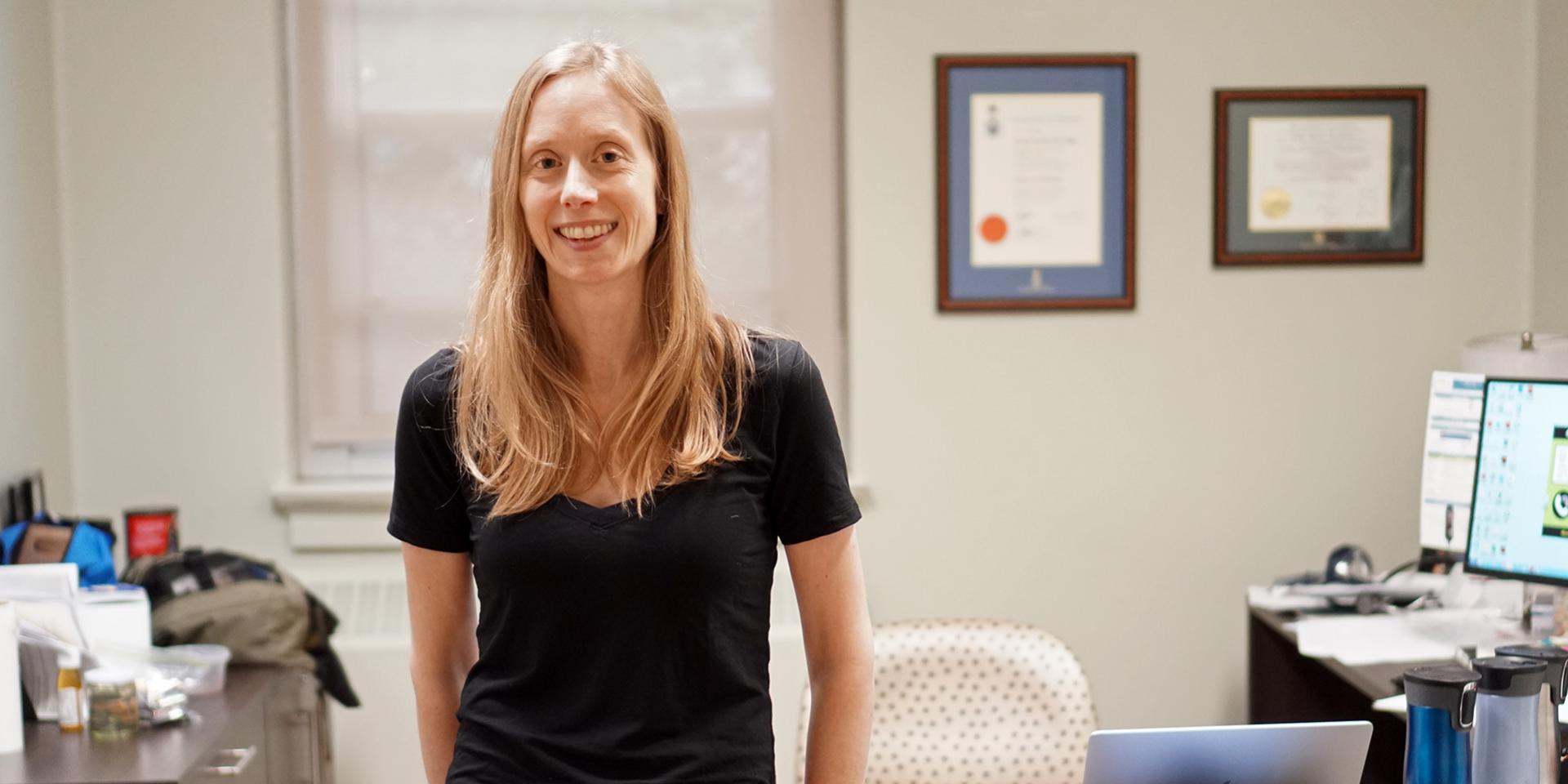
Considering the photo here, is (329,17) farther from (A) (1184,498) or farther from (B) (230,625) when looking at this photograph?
(A) (1184,498)

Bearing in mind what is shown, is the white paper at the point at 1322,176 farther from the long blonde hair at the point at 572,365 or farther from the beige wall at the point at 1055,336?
the long blonde hair at the point at 572,365

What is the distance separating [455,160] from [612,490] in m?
2.03

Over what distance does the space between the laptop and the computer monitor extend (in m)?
1.08

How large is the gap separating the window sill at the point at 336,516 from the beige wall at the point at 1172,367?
37 cm

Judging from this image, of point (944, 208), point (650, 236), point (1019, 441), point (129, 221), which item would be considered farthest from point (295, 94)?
point (650, 236)

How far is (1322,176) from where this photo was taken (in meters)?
3.28

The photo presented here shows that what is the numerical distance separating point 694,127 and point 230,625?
57.8 inches

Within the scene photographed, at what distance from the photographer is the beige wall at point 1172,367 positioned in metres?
3.23

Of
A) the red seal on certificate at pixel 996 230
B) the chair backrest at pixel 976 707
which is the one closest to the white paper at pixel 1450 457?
the red seal on certificate at pixel 996 230

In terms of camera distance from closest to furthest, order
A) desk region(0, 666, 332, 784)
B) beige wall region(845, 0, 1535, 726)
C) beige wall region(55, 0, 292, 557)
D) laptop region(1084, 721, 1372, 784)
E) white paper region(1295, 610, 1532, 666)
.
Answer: laptop region(1084, 721, 1372, 784) < desk region(0, 666, 332, 784) < white paper region(1295, 610, 1532, 666) < beige wall region(55, 0, 292, 557) < beige wall region(845, 0, 1535, 726)

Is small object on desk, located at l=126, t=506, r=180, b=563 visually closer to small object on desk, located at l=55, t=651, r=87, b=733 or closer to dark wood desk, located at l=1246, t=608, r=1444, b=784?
small object on desk, located at l=55, t=651, r=87, b=733

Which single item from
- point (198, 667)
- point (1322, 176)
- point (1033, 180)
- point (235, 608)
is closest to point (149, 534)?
point (235, 608)

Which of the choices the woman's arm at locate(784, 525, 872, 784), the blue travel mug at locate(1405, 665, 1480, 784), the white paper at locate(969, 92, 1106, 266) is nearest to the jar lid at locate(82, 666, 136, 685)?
the woman's arm at locate(784, 525, 872, 784)

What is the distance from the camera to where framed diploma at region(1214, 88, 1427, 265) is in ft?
10.7
